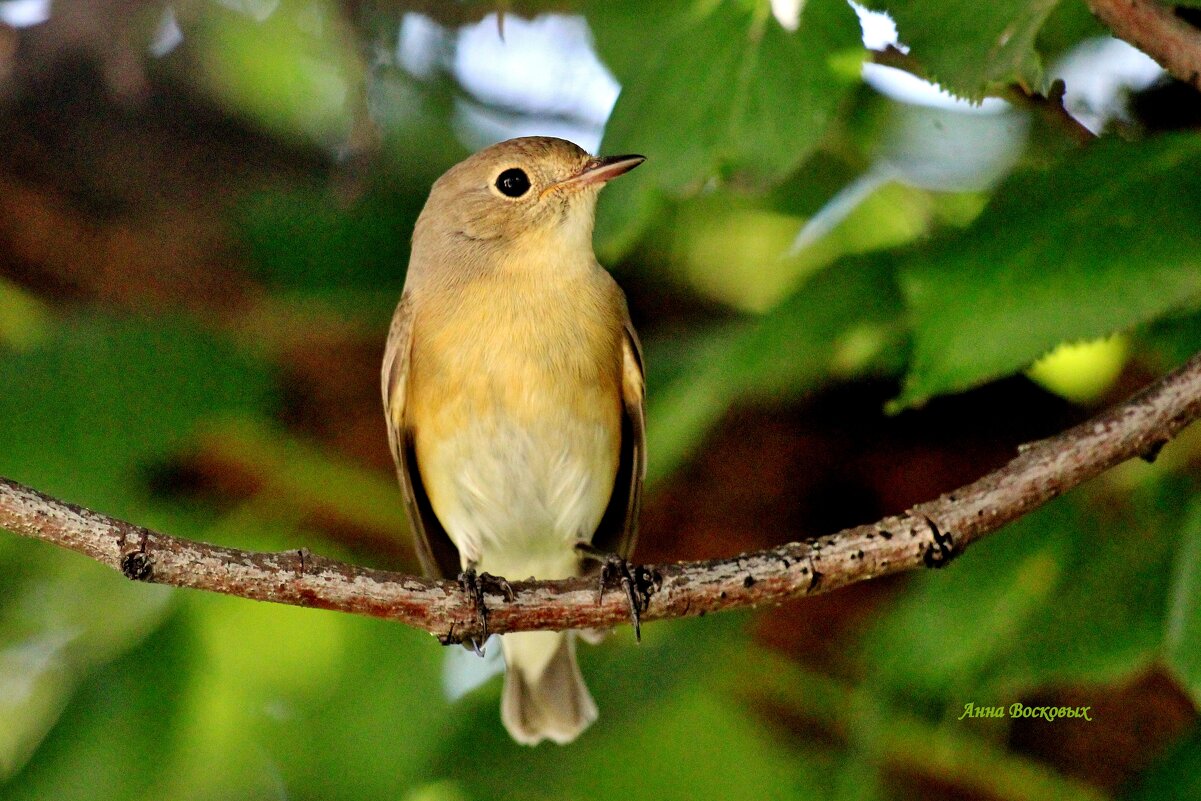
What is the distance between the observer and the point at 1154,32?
2637mm

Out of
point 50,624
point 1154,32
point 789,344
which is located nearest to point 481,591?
point 789,344

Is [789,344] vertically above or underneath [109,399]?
above

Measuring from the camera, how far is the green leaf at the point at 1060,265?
2758mm

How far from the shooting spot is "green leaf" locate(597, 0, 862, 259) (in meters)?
3.06

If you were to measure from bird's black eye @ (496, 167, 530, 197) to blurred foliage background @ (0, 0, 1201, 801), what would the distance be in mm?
475

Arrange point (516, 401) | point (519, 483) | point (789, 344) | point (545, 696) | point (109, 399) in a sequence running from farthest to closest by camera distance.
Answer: point (545, 696), point (109, 399), point (519, 483), point (516, 401), point (789, 344)

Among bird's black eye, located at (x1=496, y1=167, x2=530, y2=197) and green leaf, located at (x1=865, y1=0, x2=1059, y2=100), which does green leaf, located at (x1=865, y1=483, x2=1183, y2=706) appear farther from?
bird's black eye, located at (x1=496, y1=167, x2=530, y2=197)

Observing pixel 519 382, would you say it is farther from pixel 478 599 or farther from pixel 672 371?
pixel 478 599

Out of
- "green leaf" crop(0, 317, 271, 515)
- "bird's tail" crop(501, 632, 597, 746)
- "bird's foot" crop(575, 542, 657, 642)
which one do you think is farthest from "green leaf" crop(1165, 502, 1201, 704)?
"green leaf" crop(0, 317, 271, 515)

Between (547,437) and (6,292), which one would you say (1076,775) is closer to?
(547,437)

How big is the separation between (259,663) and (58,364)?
1.40 metres

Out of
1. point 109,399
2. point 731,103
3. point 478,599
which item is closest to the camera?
point 478,599

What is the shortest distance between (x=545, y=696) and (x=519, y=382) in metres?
1.18

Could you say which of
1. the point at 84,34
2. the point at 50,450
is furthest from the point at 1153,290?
the point at 84,34
